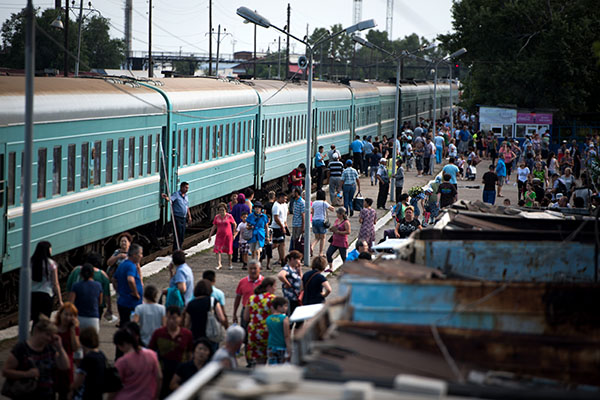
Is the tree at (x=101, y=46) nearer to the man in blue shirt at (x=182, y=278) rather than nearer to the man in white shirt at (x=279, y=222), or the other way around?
the man in white shirt at (x=279, y=222)

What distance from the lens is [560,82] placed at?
5553 centimetres

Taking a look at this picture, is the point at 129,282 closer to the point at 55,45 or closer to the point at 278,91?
the point at 278,91

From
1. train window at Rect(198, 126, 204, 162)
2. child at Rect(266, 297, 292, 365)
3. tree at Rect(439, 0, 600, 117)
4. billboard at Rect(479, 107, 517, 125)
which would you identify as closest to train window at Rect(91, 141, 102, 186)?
train window at Rect(198, 126, 204, 162)

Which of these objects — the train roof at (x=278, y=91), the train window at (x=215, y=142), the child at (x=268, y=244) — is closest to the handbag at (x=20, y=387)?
the child at (x=268, y=244)

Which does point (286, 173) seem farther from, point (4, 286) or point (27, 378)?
point (27, 378)

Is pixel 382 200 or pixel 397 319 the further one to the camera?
pixel 382 200

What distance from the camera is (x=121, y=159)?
19312 millimetres

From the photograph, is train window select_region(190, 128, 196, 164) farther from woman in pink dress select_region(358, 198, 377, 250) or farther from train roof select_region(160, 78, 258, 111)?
woman in pink dress select_region(358, 198, 377, 250)

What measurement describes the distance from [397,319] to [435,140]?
41.3m

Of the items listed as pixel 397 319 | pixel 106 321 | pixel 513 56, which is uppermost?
pixel 513 56

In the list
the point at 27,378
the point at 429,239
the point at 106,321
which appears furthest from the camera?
the point at 106,321

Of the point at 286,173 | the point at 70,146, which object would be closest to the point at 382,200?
the point at 286,173

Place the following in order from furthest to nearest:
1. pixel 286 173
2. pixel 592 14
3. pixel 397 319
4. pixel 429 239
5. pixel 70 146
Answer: pixel 592 14
pixel 286 173
pixel 70 146
pixel 429 239
pixel 397 319

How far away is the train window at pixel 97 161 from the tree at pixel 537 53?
39871mm
